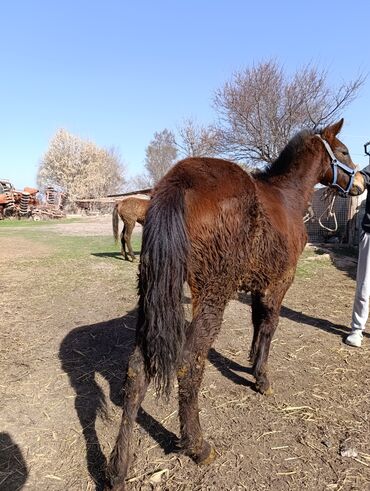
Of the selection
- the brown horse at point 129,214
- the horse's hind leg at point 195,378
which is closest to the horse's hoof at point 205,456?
the horse's hind leg at point 195,378

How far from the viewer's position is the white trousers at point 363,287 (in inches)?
159

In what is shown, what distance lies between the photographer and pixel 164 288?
2.06 metres

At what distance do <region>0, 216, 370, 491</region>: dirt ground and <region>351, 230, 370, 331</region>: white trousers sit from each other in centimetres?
31

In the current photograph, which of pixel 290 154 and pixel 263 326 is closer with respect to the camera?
pixel 263 326

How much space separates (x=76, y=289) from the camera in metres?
6.36

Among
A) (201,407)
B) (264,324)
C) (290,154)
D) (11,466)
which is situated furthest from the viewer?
(290,154)

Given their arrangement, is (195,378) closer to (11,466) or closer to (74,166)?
(11,466)

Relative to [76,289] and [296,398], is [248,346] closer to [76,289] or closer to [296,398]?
[296,398]

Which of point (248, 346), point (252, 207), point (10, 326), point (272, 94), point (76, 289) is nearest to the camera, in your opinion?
point (252, 207)

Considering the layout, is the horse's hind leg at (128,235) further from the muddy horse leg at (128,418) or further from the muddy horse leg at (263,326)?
the muddy horse leg at (128,418)

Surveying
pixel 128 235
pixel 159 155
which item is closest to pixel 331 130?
pixel 128 235

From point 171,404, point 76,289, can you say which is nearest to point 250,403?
point 171,404

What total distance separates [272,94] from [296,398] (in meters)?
15.7

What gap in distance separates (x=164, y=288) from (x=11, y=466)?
5.01 feet
